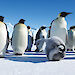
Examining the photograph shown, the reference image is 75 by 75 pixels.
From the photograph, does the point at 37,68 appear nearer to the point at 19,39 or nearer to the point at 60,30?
the point at 19,39

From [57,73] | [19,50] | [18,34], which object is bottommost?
[57,73]

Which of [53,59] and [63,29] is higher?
[63,29]

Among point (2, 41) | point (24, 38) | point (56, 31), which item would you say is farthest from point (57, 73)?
point (56, 31)

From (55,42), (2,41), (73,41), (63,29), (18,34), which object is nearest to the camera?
(55,42)

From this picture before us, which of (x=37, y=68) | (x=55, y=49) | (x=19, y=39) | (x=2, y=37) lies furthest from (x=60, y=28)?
(x=37, y=68)

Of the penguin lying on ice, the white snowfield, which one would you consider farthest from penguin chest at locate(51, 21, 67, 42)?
the white snowfield

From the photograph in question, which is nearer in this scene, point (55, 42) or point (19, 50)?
point (55, 42)

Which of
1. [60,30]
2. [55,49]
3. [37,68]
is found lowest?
[37,68]

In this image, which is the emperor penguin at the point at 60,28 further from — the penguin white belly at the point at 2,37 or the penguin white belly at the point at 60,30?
the penguin white belly at the point at 2,37

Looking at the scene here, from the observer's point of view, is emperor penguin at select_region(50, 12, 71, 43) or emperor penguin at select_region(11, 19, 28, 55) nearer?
emperor penguin at select_region(11, 19, 28, 55)

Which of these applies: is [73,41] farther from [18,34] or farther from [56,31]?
[18,34]

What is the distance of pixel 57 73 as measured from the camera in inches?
71.7

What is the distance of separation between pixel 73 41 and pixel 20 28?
221 inches

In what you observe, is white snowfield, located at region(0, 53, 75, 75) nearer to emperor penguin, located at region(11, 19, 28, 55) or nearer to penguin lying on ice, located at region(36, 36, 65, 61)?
penguin lying on ice, located at region(36, 36, 65, 61)
